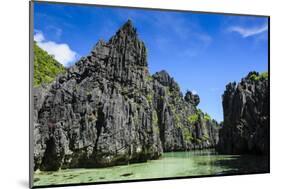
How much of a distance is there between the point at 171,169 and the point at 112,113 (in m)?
1.15

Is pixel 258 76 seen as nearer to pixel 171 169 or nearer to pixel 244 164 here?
pixel 244 164

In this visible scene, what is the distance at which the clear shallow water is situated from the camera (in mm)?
6453

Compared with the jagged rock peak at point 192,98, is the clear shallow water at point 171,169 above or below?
below

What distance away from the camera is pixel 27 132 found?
6512 millimetres

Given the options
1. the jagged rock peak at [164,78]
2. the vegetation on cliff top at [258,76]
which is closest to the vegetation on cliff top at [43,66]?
the jagged rock peak at [164,78]

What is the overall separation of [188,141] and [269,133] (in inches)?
50.6

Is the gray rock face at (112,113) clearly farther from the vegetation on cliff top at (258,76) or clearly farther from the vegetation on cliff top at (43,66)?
the vegetation on cliff top at (258,76)

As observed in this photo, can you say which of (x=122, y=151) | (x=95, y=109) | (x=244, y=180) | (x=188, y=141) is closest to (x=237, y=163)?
(x=244, y=180)

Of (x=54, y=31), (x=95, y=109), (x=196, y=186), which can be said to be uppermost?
(x=54, y=31)

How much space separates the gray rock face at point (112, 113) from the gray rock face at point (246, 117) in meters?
0.40

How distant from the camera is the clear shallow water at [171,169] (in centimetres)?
645

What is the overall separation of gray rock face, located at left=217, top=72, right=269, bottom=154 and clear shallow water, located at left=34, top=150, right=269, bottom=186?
161mm

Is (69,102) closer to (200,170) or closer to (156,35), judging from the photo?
(156,35)

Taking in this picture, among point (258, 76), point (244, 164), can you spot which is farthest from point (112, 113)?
point (258, 76)
